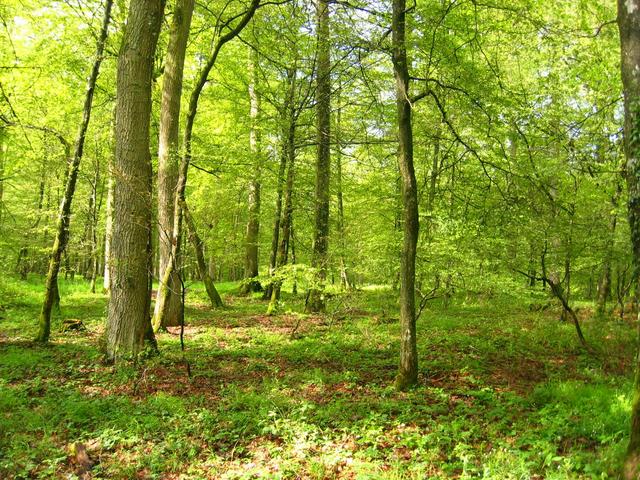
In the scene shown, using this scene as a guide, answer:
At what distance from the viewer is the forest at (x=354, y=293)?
4023mm

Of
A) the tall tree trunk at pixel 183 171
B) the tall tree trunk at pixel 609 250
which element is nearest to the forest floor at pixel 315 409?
the tall tree trunk at pixel 183 171

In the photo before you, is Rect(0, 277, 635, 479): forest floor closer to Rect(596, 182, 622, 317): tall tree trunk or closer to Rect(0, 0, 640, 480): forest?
Answer: Rect(0, 0, 640, 480): forest

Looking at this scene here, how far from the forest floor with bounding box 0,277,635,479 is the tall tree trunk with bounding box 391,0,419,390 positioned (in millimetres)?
386

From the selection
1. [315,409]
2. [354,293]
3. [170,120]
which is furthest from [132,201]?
[354,293]

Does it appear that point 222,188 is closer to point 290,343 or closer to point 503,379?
point 290,343

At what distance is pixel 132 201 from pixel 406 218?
14.9 feet

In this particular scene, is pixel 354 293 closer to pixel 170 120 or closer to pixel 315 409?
pixel 315 409

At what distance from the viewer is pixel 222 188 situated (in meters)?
15.9

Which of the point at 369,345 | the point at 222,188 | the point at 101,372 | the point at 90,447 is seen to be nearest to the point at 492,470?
the point at 90,447

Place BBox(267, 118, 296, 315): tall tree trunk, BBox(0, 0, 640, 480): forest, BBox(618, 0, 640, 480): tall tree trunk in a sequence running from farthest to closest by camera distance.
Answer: BBox(267, 118, 296, 315): tall tree trunk → BBox(0, 0, 640, 480): forest → BBox(618, 0, 640, 480): tall tree trunk

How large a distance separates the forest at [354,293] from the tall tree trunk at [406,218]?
1.2 inches

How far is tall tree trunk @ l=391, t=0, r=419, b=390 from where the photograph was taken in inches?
219

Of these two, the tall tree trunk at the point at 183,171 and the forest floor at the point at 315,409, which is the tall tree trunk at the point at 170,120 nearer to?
the tall tree trunk at the point at 183,171

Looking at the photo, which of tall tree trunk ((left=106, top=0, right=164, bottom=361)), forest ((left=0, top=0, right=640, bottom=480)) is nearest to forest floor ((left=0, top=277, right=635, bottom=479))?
forest ((left=0, top=0, right=640, bottom=480))
